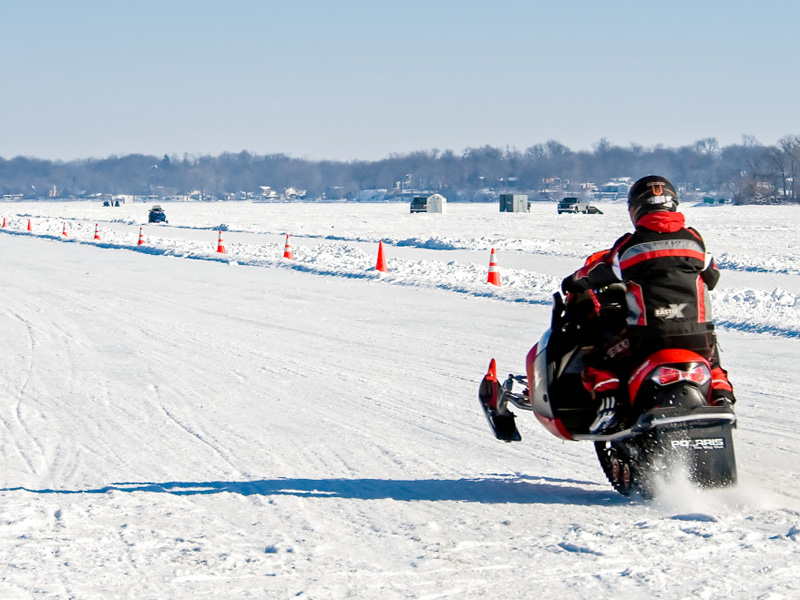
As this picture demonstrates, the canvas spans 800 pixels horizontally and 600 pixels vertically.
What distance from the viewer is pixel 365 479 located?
21.1 feet

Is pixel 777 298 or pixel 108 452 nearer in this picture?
pixel 108 452

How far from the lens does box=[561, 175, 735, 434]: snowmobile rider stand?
5.11 meters

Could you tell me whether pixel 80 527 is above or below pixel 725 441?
below

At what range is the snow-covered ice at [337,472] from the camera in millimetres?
4461

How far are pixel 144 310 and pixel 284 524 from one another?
36.6 feet

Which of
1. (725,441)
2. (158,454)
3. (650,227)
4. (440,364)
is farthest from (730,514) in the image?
(440,364)

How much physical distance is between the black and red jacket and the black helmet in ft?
0.25

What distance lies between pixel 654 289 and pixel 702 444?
77cm

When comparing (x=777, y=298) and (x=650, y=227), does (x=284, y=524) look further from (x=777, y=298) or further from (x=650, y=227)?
(x=777, y=298)

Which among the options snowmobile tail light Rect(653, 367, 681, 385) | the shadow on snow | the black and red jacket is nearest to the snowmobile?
snowmobile tail light Rect(653, 367, 681, 385)

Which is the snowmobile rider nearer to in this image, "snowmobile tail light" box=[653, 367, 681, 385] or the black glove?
the black glove

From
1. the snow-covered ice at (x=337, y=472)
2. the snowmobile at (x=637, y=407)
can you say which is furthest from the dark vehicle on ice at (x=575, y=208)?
the snowmobile at (x=637, y=407)

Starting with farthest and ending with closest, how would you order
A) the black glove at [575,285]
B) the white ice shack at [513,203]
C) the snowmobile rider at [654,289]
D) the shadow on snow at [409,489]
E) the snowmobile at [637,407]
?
the white ice shack at [513,203], the shadow on snow at [409,489], the black glove at [575,285], the snowmobile rider at [654,289], the snowmobile at [637,407]

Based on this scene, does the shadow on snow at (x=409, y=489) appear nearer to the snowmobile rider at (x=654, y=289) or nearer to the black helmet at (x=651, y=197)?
the snowmobile rider at (x=654, y=289)
